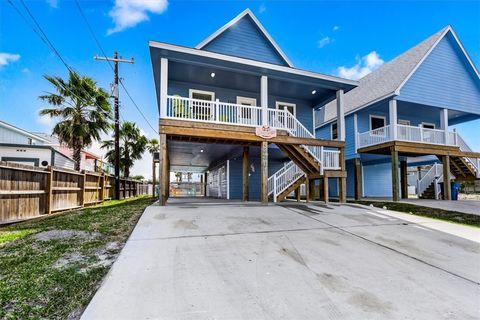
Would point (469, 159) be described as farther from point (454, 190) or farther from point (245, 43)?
point (245, 43)

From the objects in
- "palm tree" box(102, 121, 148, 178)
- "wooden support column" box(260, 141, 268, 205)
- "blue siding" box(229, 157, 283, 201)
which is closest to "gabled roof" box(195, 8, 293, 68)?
"wooden support column" box(260, 141, 268, 205)

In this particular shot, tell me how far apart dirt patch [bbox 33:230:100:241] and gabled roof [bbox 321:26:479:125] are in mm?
13593

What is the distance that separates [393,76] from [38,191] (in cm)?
1668

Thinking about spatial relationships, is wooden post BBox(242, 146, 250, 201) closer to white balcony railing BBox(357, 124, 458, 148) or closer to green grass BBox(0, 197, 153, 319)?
green grass BBox(0, 197, 153, 319)

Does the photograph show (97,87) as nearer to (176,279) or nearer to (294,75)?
(294,75)

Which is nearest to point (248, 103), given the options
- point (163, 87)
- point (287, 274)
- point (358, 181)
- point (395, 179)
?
point (163, 87)

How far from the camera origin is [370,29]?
14.9 m

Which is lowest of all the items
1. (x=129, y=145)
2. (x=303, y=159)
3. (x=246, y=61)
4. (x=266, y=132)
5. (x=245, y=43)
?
(x=303, y=159)

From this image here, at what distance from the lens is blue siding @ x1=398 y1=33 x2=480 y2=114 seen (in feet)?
44.0

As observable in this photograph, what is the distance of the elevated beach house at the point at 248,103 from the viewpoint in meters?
9.01

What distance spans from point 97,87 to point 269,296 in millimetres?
16381

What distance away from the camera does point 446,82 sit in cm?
1410

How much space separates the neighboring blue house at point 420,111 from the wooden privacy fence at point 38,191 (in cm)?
1343

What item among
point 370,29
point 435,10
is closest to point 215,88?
point 370,29
